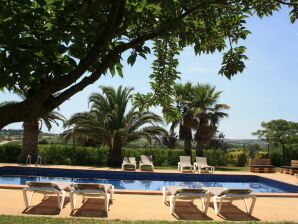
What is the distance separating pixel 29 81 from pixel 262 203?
31.8 ft

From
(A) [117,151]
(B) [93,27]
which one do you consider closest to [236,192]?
(B) [93,27]

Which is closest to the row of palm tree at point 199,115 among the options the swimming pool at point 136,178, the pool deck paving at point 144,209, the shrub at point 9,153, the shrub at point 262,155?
the shrub at point 262,155

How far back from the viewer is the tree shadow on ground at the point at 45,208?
28.6 ft

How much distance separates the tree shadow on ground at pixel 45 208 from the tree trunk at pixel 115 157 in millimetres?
13050

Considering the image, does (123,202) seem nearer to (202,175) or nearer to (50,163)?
(202,175)

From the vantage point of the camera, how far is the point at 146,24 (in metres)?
3.39

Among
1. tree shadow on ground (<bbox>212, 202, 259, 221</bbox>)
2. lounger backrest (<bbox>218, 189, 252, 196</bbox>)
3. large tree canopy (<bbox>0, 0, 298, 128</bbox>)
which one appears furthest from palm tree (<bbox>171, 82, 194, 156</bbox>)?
large tree canopy (<bbox>0, 0, 298, 128</bbox>)

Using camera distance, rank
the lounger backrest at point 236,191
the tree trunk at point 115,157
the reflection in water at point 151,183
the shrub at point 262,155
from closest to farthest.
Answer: the lounger backrest at point 236,191
the reflection in water at point 151,183
the tree trunk at point 115,157
the shrub at point 262,155

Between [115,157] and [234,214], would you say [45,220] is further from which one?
[115,157]

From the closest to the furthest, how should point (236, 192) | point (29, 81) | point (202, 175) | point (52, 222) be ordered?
point (29, 81) < point (52, 222) < point (236, 192) < point (202, 175)

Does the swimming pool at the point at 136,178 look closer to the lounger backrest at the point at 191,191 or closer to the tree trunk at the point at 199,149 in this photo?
the tree trunk at the point at 199,149

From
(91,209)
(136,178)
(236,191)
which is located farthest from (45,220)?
(136,178)

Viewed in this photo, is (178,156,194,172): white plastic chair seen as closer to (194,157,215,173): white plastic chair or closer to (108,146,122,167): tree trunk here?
(194,157,215,173): white plastic chair

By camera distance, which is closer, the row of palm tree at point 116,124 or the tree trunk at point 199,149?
the row of palm tree at point 116,124
